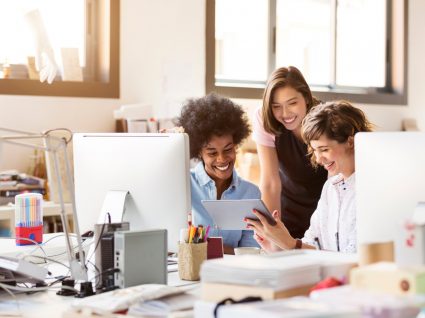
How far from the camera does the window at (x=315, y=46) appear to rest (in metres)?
4.79

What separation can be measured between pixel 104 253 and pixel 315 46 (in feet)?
12.5

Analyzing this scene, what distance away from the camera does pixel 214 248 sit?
2.09 meters

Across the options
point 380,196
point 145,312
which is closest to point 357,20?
point 380,196

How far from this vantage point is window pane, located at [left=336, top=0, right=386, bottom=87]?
541 centimetres

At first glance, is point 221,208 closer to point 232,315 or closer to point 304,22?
point 232,315

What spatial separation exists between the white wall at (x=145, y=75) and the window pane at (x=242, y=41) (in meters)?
0.36

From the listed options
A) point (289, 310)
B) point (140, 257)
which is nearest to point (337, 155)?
point (140, 257)

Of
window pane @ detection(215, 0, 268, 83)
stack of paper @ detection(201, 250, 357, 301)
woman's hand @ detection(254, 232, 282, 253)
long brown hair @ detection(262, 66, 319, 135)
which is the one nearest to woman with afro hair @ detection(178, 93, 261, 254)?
long brown hair @ detection(262, 66, 319, 135)

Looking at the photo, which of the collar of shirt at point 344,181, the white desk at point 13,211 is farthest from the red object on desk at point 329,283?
the white desk at point 13,211

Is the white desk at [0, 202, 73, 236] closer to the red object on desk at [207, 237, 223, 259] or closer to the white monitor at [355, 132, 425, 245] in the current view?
the red object on desk at [207, 237, 223, 259]

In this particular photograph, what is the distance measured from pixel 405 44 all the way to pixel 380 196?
4.18m

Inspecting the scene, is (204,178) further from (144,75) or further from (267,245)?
(144,75)

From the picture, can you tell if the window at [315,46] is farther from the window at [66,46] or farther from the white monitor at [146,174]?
the white monitor at [146,174]

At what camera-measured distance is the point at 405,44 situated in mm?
5578
